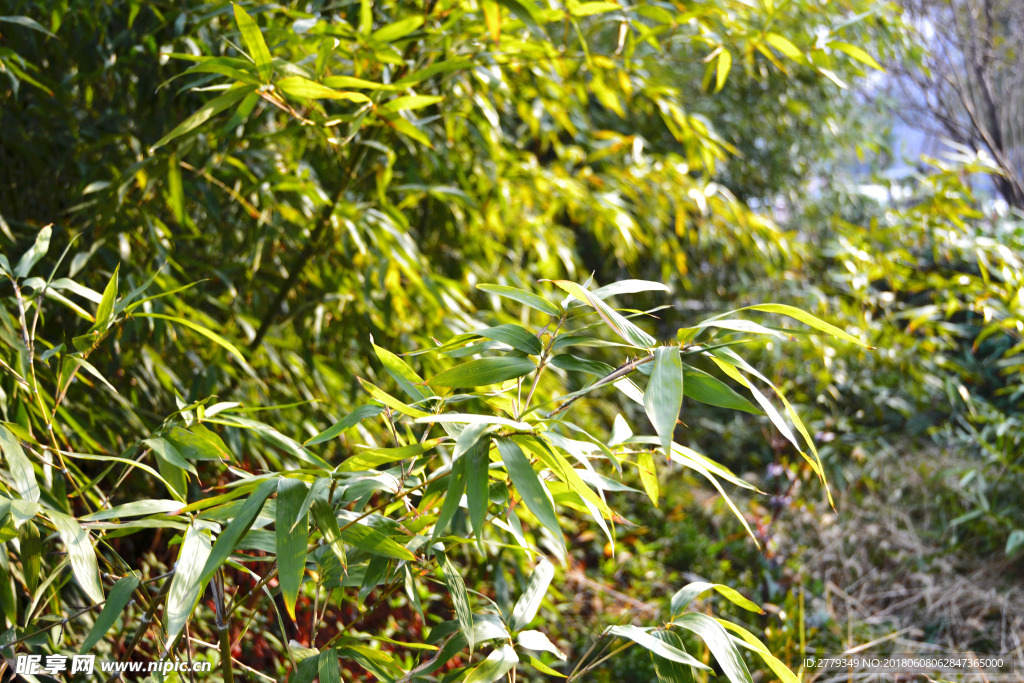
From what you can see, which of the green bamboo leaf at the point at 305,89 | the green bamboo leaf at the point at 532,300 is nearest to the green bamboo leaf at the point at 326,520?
the green bamboo leaf at the point at 532,300

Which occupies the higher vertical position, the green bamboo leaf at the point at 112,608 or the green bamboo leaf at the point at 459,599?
the green bamboo leaf at the point at 112,608

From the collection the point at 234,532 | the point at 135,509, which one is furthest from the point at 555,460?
the point at 135,509

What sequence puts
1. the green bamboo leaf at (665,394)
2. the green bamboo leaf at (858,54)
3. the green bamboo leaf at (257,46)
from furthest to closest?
the green bamboo leaf at (858,54) → the green bamboo leaf at (257,46) → the green bamboo leaf at (665,394)

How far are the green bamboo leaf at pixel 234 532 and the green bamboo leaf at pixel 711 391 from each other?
12.7 inches

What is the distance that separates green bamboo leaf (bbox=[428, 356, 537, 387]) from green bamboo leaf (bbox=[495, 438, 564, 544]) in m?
0.06

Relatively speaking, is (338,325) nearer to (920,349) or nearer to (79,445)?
(79,445)

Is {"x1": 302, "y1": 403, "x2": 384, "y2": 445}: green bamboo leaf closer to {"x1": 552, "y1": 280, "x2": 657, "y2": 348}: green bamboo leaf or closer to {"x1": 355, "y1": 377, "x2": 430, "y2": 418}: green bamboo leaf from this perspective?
{"x1": 355, "y1": 377, "x2": 430, "y2": 418}: green bamboo leaf

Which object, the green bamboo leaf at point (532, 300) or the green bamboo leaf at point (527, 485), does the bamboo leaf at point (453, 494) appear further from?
the green bamboo leaf at point (532, 300)

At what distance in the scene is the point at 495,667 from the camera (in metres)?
0.60

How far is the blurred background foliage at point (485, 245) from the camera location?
3.73ft

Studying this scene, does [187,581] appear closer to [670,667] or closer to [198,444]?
[198,444]

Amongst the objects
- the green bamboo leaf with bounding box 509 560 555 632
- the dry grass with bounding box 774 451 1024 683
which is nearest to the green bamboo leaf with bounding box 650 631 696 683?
the green bamboo leaf with bounding box 509 560 555 632

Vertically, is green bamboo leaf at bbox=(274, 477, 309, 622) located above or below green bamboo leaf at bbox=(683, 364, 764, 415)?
below

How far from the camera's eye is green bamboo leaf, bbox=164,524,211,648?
1.51 feet
